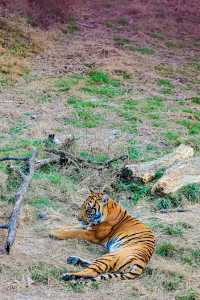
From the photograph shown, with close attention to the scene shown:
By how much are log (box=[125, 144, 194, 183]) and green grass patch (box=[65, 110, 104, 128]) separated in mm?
2116

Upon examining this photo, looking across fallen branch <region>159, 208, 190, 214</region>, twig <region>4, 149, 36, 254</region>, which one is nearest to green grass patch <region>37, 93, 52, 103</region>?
twig <region>4, 149, 36, 254</region>

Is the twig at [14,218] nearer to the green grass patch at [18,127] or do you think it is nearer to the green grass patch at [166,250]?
the green grass patch at [166,250]

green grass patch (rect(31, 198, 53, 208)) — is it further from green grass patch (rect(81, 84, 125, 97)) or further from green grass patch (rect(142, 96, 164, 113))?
green grass patch (rect(81, 84, 125, 97))

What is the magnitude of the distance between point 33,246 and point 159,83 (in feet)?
28.4

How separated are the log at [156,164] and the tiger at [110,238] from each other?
157 centimetres

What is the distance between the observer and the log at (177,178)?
25.2 feet

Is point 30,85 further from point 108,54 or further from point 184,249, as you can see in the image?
point 184,249

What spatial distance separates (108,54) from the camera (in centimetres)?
1561

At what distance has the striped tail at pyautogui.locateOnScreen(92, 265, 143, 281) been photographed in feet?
17.4

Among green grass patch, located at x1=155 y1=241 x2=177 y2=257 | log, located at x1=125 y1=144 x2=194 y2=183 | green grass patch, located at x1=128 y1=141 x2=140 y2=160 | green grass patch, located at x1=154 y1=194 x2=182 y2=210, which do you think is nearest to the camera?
green grass patch, located at x1=155 y1=241 x2=177 y2=257

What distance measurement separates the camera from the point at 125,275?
5410 mm

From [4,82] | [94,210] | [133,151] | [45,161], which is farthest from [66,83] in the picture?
[94,210]

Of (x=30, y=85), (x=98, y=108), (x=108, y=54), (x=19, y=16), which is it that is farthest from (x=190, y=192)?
(x=19, y=16)

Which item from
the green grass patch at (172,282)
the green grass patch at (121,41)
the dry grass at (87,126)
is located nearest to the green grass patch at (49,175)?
the dry grass at (87,126)
